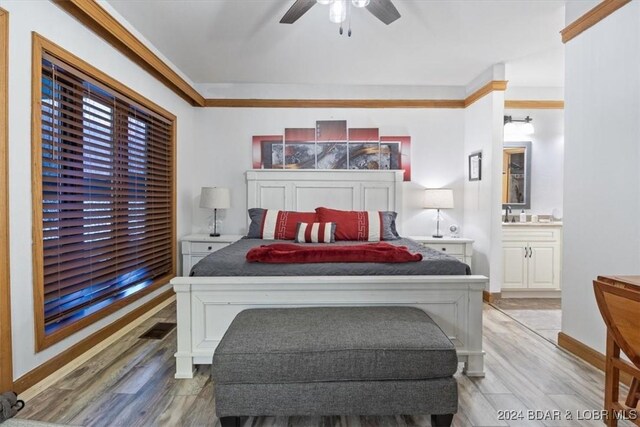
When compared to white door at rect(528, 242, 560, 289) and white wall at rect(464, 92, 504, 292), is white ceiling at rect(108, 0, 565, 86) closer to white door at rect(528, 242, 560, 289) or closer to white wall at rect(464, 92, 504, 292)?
white wall at rect(464, 92, 504, 292)

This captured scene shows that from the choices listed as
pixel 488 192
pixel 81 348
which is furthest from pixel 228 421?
pixel 488 192

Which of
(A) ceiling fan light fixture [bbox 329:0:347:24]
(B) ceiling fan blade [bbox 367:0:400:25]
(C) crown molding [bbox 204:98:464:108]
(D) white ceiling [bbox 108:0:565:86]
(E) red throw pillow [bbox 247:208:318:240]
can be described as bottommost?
(E) red throw pillow [bbox 247:208:318:240]

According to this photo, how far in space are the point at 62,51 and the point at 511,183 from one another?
486 centimetres

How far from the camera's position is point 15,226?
1.87 metres

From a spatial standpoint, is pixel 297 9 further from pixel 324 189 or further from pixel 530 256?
pixel 530 256

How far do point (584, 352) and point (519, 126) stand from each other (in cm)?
305

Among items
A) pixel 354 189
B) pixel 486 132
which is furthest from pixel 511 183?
pixel 354 189

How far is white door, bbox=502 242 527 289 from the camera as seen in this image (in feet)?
13.1

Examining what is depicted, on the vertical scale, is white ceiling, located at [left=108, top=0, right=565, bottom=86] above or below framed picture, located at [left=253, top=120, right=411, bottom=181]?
above

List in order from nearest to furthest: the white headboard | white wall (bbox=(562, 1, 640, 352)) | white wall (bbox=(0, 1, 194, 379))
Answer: white wall (bbox=(0, 1, 194, 379))
white wall (bbox=(562, 1, 640, 352))
the white headboard

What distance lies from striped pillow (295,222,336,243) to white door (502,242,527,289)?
2.23 meters

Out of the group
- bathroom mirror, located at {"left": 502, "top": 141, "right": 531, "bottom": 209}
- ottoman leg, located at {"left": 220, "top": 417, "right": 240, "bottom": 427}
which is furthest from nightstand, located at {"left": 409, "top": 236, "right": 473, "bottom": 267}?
ottoman leg, located at {"left": 220, "top": 417, "right": 240, "bottom": 427}

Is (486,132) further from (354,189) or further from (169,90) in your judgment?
(169,90)

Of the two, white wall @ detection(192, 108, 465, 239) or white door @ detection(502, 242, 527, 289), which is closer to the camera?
white door @ detection(502, 242, 527, 289)
